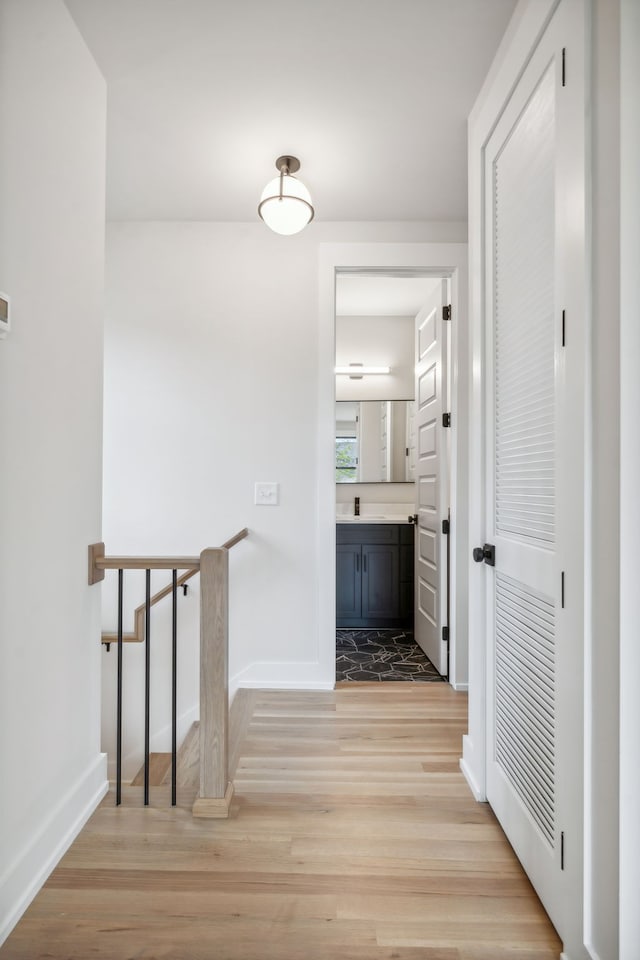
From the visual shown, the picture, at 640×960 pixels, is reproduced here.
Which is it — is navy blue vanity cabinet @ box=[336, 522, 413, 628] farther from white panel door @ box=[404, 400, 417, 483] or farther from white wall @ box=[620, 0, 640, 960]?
white wall @ box=[620, 0, 640, 960]

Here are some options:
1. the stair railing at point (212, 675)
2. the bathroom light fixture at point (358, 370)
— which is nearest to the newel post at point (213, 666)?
the stair railing at point (212, 675)

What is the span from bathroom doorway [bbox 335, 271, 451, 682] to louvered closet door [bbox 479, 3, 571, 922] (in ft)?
4.30

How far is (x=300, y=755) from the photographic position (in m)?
2.27

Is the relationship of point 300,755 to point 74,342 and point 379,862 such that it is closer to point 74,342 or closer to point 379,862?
point 379,862

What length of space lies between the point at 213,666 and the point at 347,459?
331 cm

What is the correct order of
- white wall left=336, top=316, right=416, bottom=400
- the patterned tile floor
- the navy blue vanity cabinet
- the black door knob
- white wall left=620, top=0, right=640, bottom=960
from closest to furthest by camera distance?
white wall left=620, top=0, right=640, bottom=960, the black door knob, the patterned tile floor, the navy blue vanity cabinet, white wall left=336, top=316, right=416, bottom=400

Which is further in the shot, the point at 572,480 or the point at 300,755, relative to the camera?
the point at 300,755

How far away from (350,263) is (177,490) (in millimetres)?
1554

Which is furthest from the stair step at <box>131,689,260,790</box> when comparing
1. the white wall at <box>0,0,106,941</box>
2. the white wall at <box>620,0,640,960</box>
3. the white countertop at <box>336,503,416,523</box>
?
the white countertop at <box>336,503,416,523</box>

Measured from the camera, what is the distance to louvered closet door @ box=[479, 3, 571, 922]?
1414mm

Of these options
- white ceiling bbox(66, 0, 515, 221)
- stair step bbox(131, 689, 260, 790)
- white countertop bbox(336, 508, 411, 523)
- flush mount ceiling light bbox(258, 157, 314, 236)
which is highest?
white ceiling bbox(66, 0, 515, 221)

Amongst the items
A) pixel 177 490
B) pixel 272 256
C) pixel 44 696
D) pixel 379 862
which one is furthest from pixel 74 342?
pixel 379 862

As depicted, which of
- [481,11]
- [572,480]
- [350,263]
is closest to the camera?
[572,480]

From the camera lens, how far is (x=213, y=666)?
5.90 feet
